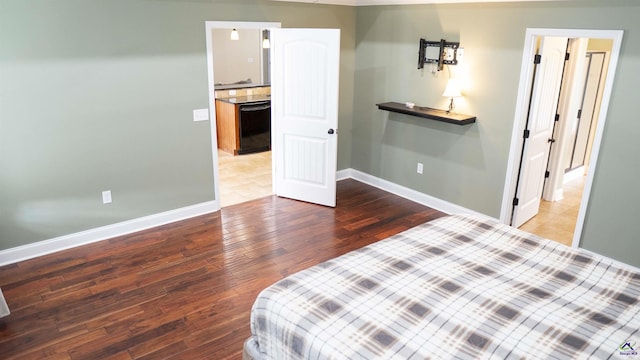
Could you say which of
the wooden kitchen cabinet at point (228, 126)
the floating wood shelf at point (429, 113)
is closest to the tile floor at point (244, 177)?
the wooden kitchen cabinet at point (228, 126)

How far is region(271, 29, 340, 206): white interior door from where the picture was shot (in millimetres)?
4871

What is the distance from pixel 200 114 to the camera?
15.5ft

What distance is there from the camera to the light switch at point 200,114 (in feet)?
15.4

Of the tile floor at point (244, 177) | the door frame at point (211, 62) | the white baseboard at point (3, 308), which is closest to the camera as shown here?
the white baseboard at point (3, 308)

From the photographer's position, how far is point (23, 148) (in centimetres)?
380

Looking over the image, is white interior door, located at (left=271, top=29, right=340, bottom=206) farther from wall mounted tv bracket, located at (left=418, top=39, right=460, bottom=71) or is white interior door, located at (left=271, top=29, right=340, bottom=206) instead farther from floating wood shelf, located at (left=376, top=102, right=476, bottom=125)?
wall mounted tv bracket, located at (left=418, top=39, right=460, bottom=71)

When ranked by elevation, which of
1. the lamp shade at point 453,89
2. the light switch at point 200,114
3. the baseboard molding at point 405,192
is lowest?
the baseboard molding at point 405,192

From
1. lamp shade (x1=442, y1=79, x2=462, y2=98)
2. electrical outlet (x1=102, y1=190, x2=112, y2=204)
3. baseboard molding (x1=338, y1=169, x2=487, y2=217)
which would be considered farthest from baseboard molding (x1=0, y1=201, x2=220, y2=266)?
lamp shade (x1=442, y1=79, x2=462, y2=98)

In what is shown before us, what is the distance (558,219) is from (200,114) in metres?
4.13

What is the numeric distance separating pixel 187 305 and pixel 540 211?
4104mm

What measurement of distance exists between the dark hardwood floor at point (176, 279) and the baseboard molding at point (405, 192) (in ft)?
0.38

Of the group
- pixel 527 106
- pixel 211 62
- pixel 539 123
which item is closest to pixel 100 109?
pixel 211 62

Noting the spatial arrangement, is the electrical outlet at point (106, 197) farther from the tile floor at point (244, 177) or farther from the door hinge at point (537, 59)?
the door hinge at point (537, 59)

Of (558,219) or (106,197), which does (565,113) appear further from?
(106,197)
